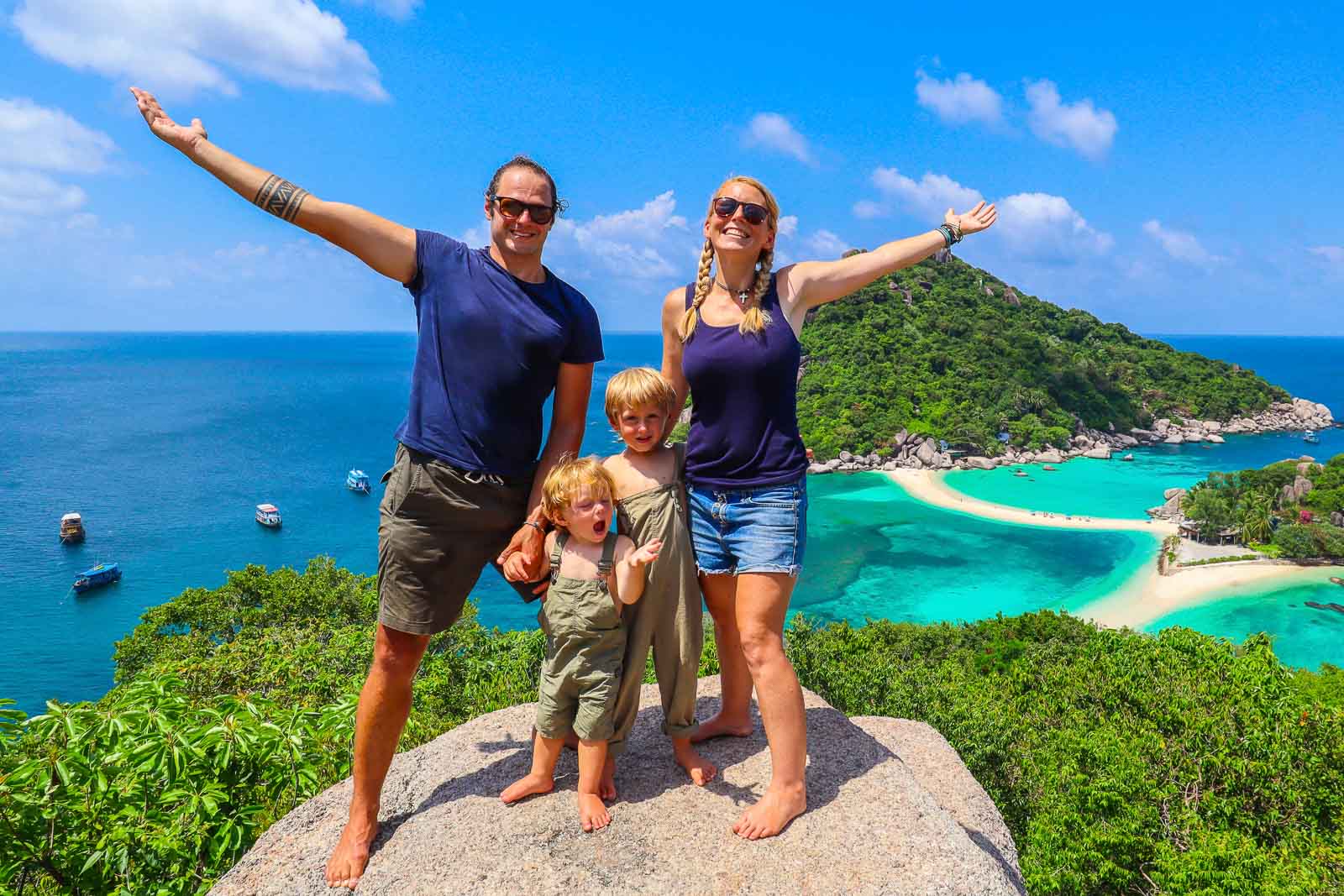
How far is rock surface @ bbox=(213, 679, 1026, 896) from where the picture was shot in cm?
345

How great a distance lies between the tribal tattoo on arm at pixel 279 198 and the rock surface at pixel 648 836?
10.6 feet

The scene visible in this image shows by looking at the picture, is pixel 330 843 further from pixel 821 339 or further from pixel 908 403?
pixel 821 339

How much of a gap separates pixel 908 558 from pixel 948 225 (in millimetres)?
42773

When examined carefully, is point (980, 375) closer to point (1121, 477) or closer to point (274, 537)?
point (1121, 477)

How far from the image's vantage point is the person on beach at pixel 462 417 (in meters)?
3.42

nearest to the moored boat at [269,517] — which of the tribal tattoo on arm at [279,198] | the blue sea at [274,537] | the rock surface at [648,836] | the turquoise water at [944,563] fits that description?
the blue sea at [274,537]

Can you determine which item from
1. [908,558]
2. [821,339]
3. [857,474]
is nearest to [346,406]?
[821,339]

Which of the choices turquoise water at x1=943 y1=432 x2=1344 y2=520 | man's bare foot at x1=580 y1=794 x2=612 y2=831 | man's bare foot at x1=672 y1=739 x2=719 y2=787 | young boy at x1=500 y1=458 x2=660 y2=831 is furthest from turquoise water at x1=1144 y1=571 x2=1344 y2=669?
young boy at x1=500 y1=458 x2=660 y2=831

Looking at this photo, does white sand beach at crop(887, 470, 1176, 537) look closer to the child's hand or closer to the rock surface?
the rock surface

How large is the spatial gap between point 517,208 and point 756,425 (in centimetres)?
158

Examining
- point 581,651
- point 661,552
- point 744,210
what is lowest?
point 581,651

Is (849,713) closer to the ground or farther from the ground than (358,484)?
farther from the ground

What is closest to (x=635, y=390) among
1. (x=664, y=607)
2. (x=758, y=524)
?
(x=758, y=524)

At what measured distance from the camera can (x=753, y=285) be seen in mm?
3758
